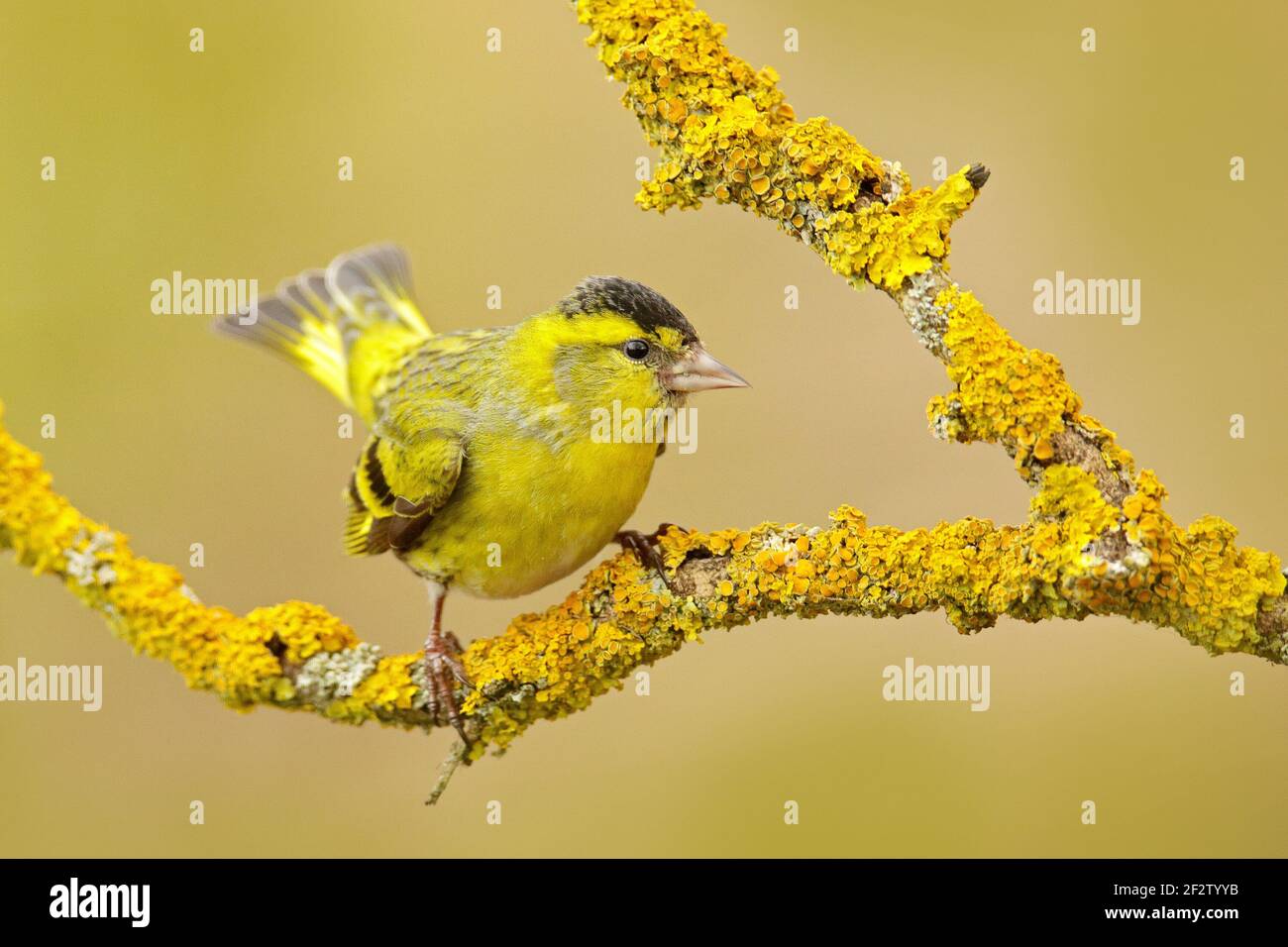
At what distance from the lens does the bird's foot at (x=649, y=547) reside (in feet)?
10.3

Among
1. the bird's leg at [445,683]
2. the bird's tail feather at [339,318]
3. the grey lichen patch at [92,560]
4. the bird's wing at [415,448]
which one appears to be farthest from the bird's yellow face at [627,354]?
the bird's tail feather at [339,318]

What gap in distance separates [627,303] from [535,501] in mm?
616

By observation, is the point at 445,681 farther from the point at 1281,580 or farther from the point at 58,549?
the point at 1281,580

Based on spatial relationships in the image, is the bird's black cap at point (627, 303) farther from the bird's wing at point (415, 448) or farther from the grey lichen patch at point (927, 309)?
the grey lichen patch at point (927, 309)

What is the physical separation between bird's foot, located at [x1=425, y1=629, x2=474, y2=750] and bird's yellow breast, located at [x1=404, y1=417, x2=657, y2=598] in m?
0.45

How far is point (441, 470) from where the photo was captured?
12.3 ft

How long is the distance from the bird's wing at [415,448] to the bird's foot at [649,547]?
0.70 meters

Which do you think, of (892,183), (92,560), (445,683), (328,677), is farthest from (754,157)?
(92,560)

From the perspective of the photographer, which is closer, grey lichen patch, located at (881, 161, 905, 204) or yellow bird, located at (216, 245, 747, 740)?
grey lichen patch, located at (881, 161, 905, 204)

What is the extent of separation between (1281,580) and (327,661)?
2237 mm

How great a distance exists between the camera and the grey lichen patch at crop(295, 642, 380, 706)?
3201 millimetres

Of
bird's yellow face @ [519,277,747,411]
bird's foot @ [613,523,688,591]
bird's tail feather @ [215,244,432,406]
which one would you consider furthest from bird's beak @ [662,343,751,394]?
bird's tail feather @ [215,244,432,406]

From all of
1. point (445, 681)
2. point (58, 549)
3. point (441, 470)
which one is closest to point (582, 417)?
point (441, 470)

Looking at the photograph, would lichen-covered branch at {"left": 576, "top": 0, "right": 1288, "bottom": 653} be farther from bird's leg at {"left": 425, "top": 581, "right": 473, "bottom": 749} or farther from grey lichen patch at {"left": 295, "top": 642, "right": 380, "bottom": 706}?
grey lichen patch at {"left": 295, "top": 642, "right": 380, "bottom": 706}
